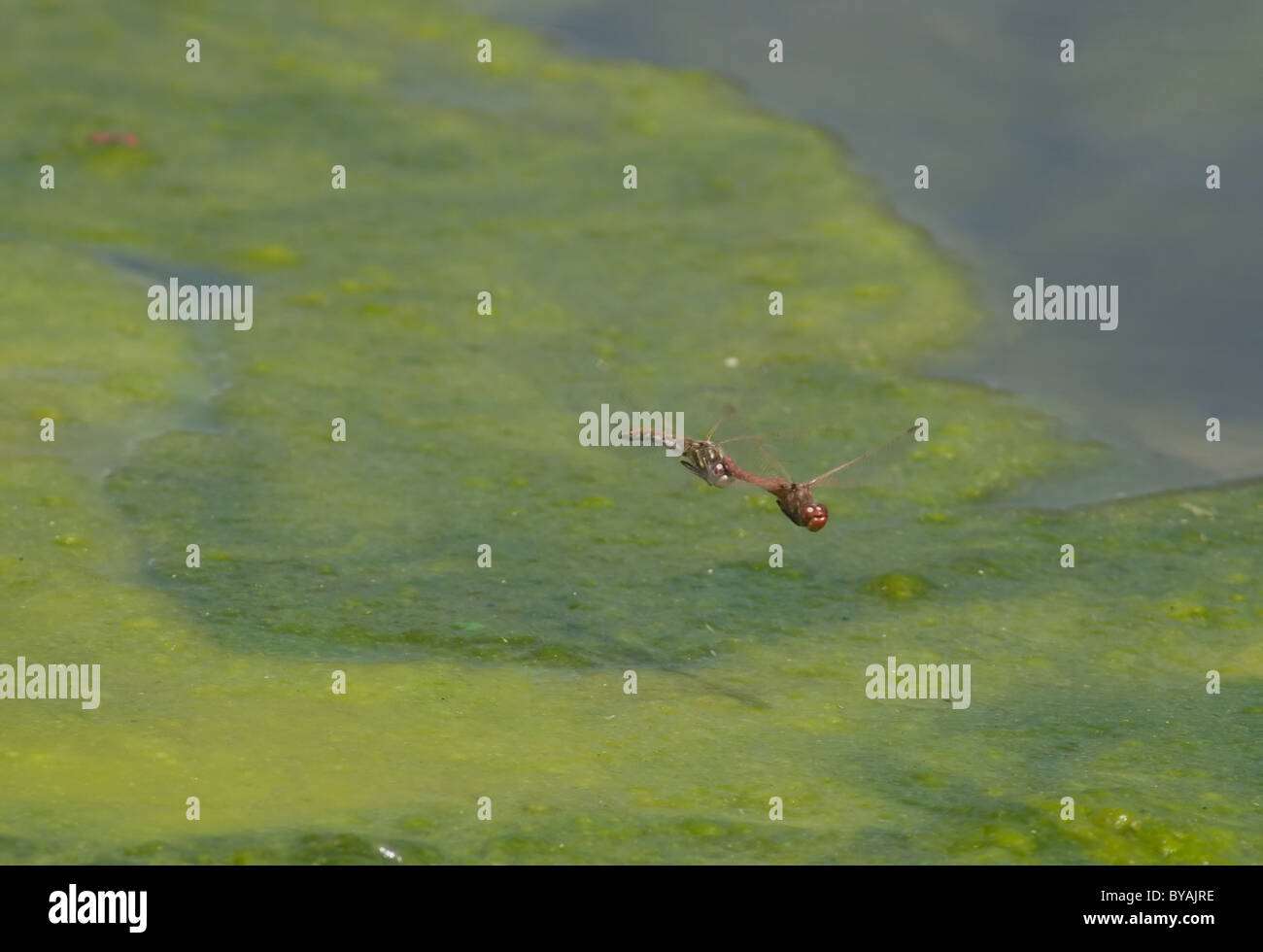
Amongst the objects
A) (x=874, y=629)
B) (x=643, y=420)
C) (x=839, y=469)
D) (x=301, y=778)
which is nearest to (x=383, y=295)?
(x=643, y=420)

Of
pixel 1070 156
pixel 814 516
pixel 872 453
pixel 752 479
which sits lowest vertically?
pixel 814 516

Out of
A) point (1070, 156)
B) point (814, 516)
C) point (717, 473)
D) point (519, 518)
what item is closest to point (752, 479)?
point (717, 473)

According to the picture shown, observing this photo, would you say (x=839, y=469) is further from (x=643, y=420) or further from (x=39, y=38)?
(x=39, y=38)

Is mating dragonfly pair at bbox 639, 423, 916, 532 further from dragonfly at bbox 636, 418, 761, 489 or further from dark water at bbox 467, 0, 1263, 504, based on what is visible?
dark water at bbox 467, 0, 1263, 504

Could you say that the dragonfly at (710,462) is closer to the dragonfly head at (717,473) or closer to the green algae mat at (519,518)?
the dragonfly head at (717,473)

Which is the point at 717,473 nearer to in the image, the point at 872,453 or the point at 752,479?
the point at 752,479

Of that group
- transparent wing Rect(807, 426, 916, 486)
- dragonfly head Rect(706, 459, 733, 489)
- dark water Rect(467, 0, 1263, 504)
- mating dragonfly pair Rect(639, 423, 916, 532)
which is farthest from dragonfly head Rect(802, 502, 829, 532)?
dark water Rect(467, 0, 1263, 504)

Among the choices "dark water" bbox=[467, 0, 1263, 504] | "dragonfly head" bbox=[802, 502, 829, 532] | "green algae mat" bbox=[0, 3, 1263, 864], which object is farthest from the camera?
"dark water" bbox=[467, 0, 1263, 504]
